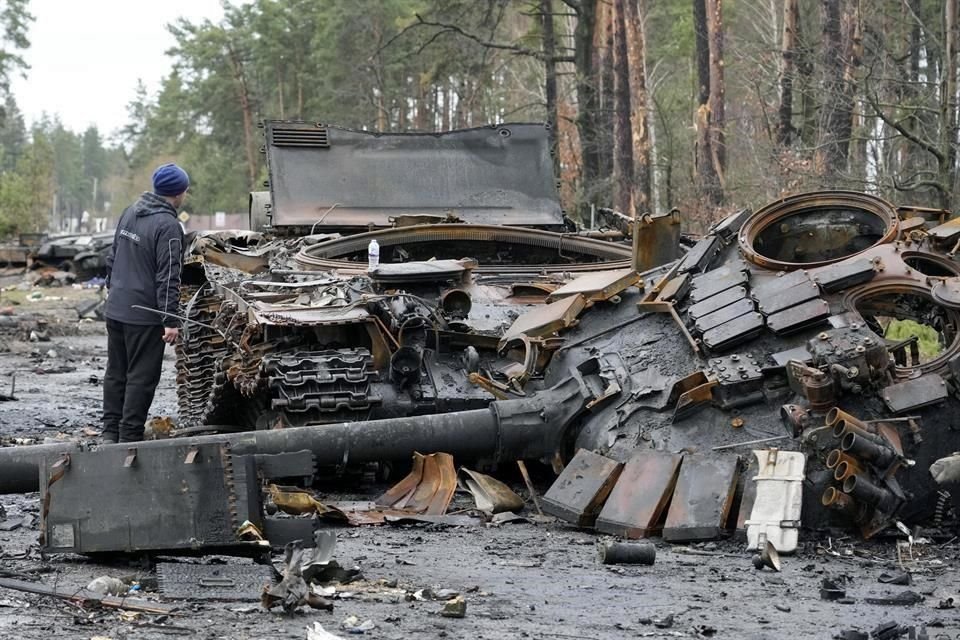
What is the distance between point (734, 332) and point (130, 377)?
336 centimetres

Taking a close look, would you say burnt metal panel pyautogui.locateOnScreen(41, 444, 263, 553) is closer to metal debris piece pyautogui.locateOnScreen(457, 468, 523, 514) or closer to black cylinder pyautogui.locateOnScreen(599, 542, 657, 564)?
black cylinder pyautogui.locateOnScreen(599, 542, 657, 564)

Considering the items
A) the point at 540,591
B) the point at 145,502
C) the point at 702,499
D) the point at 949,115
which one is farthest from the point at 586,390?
the point at 949,115

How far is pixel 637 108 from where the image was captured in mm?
25734

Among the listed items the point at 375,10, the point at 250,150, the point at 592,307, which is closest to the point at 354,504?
the point at 592,307

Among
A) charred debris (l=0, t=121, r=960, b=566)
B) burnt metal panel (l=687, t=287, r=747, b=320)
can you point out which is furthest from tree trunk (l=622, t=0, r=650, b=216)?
burnt metal panel (l=687, t=287, r=747, b=320)

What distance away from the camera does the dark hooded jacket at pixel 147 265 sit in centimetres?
838

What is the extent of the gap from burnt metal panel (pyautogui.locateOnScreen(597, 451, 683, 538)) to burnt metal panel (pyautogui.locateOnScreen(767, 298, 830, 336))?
798 millimetres

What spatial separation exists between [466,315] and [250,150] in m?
52.7

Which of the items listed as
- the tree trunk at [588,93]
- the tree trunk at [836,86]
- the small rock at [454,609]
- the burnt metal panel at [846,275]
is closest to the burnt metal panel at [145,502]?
the small rock at [454,609]

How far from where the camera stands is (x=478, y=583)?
5605 millimetres

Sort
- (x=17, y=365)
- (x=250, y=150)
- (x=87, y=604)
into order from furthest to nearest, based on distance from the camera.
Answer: (x=250, y=150) < (x=17, y=365) < (x=87, y=604)

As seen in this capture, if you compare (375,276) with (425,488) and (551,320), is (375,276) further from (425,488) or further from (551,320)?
(425,488)

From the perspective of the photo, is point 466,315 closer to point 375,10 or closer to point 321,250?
point 321,250

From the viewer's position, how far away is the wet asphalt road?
477 cm
